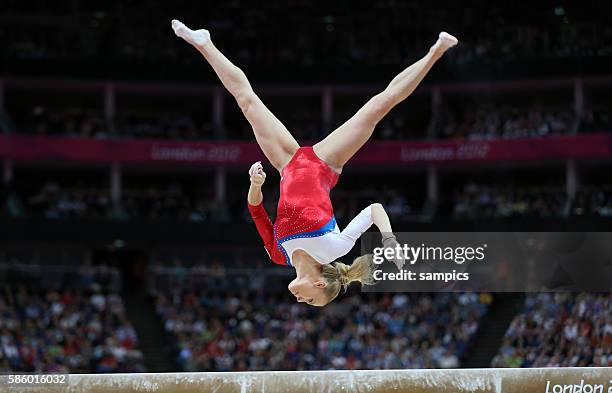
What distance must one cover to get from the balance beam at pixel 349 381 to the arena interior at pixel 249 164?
12.5 meters

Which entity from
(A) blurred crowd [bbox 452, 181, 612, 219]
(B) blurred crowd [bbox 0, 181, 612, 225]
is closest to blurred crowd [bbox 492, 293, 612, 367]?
(A) blurred crowd [bbox 452, 181, 612, 219]

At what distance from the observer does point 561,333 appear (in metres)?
22.0

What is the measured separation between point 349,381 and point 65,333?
15.6m

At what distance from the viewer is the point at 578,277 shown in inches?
843

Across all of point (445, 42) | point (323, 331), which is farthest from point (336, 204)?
point (445, 42)

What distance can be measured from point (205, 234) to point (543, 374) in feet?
65.4

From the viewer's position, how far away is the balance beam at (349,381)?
1043 cm

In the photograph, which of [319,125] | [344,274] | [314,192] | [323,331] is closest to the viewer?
[344,274]

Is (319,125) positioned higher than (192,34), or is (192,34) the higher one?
(192,34)

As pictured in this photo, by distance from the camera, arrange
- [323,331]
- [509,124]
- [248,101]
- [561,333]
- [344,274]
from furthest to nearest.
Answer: [509,124], [323,331], [561,333], [248,101], [344,274]

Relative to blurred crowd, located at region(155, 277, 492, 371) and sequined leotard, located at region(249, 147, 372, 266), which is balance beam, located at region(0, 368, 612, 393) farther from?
blurred crowd, located at region(155, 277, 492, 371)

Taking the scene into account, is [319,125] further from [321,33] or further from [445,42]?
[445,42]

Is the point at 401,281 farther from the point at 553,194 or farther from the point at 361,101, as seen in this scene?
the point at 361,101

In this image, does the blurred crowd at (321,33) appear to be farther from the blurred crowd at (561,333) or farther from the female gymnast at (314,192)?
the female gymnast at (314,192)
